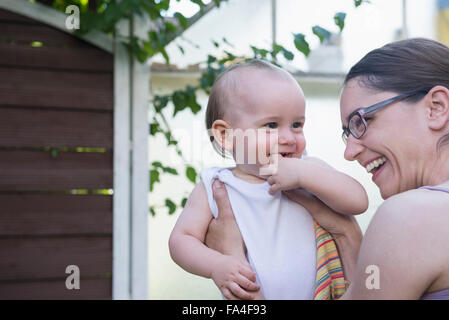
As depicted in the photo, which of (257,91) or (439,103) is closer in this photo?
(439,103)

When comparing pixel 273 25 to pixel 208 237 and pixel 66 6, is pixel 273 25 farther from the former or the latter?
pixel 208 237

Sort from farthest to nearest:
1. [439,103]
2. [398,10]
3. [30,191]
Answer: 1. [398,10]
2. [30,191]
3. [439,103]


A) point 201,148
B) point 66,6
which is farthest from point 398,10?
point 66,6

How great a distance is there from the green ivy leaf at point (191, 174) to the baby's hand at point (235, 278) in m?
1.62

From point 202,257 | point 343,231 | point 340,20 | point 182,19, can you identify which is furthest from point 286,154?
point 182,19

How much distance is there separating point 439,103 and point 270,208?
1.75ft

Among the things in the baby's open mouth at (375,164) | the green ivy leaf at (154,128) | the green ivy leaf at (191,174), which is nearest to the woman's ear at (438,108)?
the baby's open mouth at (375,164)

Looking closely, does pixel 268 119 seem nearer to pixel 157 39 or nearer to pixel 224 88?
pixel 224 88

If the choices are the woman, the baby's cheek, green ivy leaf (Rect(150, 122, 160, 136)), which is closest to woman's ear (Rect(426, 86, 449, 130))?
the woman

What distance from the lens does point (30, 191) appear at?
2.84 m

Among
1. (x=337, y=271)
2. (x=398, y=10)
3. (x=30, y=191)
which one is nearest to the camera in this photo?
(x=337, y=271)

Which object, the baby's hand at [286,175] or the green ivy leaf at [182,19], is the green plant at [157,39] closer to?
the green ivy leaf at [182,19]

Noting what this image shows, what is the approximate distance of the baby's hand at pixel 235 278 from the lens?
123 cm

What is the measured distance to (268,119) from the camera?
1.40 meters
